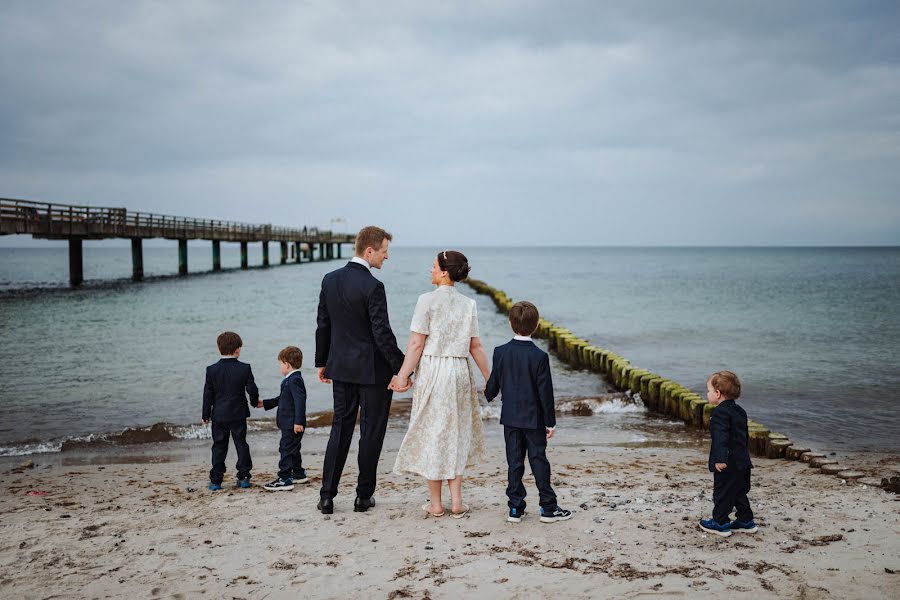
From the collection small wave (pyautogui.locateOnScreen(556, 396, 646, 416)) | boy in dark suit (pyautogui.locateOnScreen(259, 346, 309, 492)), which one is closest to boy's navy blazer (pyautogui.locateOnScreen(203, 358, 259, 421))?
boy in dark suit (pyautogui.locateOnScreen(259, 346, 309, 492))

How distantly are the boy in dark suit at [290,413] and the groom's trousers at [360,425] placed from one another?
0.70 metres

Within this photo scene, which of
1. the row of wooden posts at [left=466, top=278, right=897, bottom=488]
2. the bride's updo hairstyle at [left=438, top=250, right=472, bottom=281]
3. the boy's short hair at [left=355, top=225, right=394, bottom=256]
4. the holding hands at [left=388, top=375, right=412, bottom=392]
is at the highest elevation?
the boy's short hair at [left=355, top=225, right=394, bottom=256]

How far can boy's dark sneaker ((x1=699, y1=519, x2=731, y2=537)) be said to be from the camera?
462cm

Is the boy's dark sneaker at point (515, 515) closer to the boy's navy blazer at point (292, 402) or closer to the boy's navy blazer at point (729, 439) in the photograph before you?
the boy's navy blazer at point (729, 439)

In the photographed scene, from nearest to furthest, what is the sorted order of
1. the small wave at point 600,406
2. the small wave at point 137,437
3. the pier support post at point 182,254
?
1. the small wave at point 137,437
2. the small wave at point 600,406
3. the pier support post at point 182,254

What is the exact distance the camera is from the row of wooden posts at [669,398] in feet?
24.3

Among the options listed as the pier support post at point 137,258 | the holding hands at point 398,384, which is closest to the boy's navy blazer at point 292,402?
the holding hands at point 398,384

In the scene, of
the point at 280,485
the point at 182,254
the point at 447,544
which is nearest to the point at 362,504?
the point at 447,544

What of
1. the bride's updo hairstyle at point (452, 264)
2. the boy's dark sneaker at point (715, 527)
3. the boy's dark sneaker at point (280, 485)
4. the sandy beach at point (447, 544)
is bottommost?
the boy's dark sneaker at point (280, 485)

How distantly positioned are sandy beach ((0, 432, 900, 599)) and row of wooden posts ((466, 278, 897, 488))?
101cm

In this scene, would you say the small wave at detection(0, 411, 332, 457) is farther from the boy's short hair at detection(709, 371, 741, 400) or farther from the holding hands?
the boy's short hair at detection(709, 371, 741, 400)

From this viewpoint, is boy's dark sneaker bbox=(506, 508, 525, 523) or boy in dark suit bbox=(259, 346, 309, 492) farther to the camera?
boy in dark suit bbox=(259, 346, 309, 492)

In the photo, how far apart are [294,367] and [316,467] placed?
204cm

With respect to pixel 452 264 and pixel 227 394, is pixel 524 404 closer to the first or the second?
pixel 452 264
